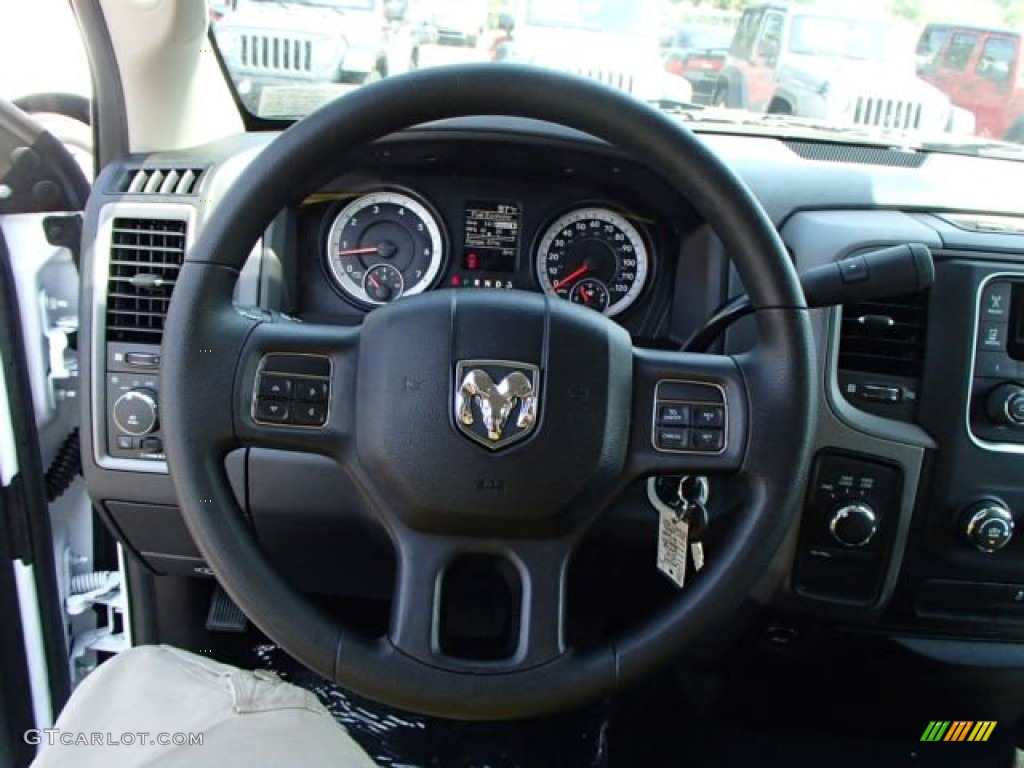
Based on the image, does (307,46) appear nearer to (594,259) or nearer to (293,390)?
(594,259)

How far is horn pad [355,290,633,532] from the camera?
→ 1.12m

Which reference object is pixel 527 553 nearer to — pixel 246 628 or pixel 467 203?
pixel 467 203

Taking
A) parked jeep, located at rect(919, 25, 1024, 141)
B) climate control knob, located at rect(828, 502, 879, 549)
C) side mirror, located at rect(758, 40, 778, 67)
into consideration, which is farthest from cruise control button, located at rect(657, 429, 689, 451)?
side mirror, located at rect(758, 40, 778, 67)

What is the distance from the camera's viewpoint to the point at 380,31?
13.3 ft

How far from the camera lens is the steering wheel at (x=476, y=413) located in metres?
1.09

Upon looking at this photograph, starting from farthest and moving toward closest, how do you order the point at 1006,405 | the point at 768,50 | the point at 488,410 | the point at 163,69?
the point at 768,50 → the point at 163,69 → the point at 1006,405 → the point at 488,410

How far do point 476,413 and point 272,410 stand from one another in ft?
0.80

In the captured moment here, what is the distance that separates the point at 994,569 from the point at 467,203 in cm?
107

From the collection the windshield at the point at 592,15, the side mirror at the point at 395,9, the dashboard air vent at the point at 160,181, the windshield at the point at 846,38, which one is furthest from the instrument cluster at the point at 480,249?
the windshield at the point at 846,38

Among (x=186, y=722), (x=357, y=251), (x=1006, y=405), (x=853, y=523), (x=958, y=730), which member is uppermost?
(x=357, y=251)

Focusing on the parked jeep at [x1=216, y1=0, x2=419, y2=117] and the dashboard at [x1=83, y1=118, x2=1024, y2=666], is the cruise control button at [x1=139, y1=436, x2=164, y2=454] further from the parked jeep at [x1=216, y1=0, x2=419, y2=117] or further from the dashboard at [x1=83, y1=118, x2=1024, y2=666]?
the parked jeep at [x1=216, y1=0, x2=419, y2=117]

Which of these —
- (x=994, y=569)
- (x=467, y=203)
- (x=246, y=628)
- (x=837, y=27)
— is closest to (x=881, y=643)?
(x=994, y=569)

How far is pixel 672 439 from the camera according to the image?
1160 mm

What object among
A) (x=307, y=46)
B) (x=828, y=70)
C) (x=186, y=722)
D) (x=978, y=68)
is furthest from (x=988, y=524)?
(x=978, y=68)
